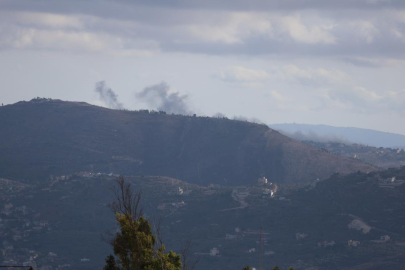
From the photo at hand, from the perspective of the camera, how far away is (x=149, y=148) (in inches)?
5842

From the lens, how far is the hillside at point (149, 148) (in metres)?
129

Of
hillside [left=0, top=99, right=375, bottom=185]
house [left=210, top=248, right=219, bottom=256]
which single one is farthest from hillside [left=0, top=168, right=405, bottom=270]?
hillside [left=0, top=99, right=375, bottom=185]

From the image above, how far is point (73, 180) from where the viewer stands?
373 ft

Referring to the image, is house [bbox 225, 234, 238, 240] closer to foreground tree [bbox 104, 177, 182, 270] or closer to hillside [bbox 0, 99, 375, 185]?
hillside [bbox 0, 99, 375, 185]

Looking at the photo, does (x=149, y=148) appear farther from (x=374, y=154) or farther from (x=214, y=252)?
(x=214, y=252)

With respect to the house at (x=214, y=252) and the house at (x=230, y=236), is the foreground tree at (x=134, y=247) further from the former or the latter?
the house at (x=230, y=236)

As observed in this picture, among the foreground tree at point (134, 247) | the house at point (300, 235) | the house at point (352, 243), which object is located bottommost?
the house at point (300, 235)

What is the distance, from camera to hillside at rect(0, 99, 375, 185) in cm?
12912

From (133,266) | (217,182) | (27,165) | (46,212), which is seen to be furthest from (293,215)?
(133,266)

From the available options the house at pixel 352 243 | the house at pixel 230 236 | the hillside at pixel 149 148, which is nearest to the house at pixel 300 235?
the house at pixel 352 243

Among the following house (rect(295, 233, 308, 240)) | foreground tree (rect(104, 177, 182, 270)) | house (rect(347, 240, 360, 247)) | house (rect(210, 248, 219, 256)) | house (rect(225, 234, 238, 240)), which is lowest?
house (rect(210, 248, 219, 256))

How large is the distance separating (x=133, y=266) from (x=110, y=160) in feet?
360

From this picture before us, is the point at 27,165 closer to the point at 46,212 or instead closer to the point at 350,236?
the point at 46,212

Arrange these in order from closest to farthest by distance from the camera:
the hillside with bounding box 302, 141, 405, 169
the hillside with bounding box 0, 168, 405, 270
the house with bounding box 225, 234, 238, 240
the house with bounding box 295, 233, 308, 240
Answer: the hillside with bounding box 0, 168, 405, 270 → the house with bounding box 295, 233, 308, 240 → the house with bounding box 225, 234, 238, 240 → the hillside with bounding box 302, 141, 405, 169
